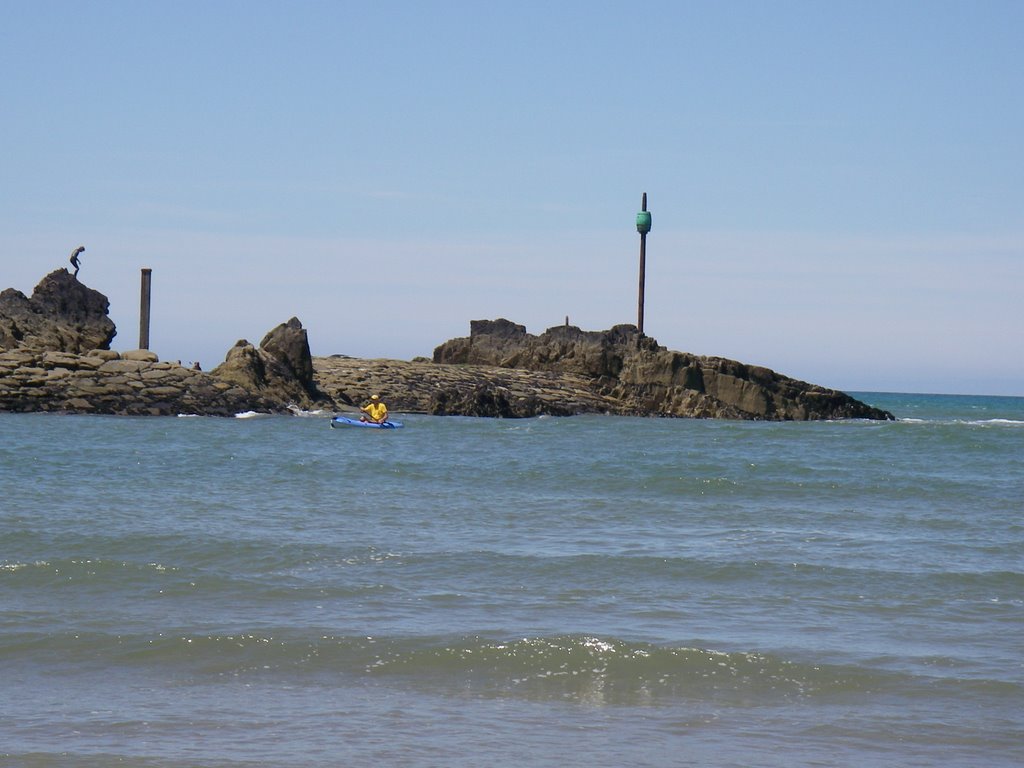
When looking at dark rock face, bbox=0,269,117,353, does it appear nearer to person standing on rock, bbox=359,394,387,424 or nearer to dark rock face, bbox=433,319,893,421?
person standing on rock, bbox=359,394,387,424

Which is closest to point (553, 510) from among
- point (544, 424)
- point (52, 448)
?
point (52, 448)

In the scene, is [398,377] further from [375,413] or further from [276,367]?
[375,413]

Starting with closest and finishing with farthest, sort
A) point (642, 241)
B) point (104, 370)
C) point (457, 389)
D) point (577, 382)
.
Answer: point (104, 370), point (457, 389), point (577, 382), point (642, 241)

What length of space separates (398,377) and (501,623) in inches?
1507

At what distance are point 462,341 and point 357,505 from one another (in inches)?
1447

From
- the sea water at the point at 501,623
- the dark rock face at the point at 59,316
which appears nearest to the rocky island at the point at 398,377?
the dark rock face at the point at 59,316

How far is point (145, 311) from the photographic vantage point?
45.3 m

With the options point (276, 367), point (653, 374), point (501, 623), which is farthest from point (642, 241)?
point (501, 623)

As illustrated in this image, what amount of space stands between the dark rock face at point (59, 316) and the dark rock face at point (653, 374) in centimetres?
1615

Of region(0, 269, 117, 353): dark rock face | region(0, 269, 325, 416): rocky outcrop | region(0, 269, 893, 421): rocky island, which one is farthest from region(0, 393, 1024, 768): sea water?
region(0, 269, 117, 353): dark rock face

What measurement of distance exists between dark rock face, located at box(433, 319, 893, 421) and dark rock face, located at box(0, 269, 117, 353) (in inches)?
636

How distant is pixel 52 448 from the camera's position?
24312 mm

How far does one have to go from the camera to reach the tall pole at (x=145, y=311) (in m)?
45.0

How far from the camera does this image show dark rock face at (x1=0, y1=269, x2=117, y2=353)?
40438 millimetres
